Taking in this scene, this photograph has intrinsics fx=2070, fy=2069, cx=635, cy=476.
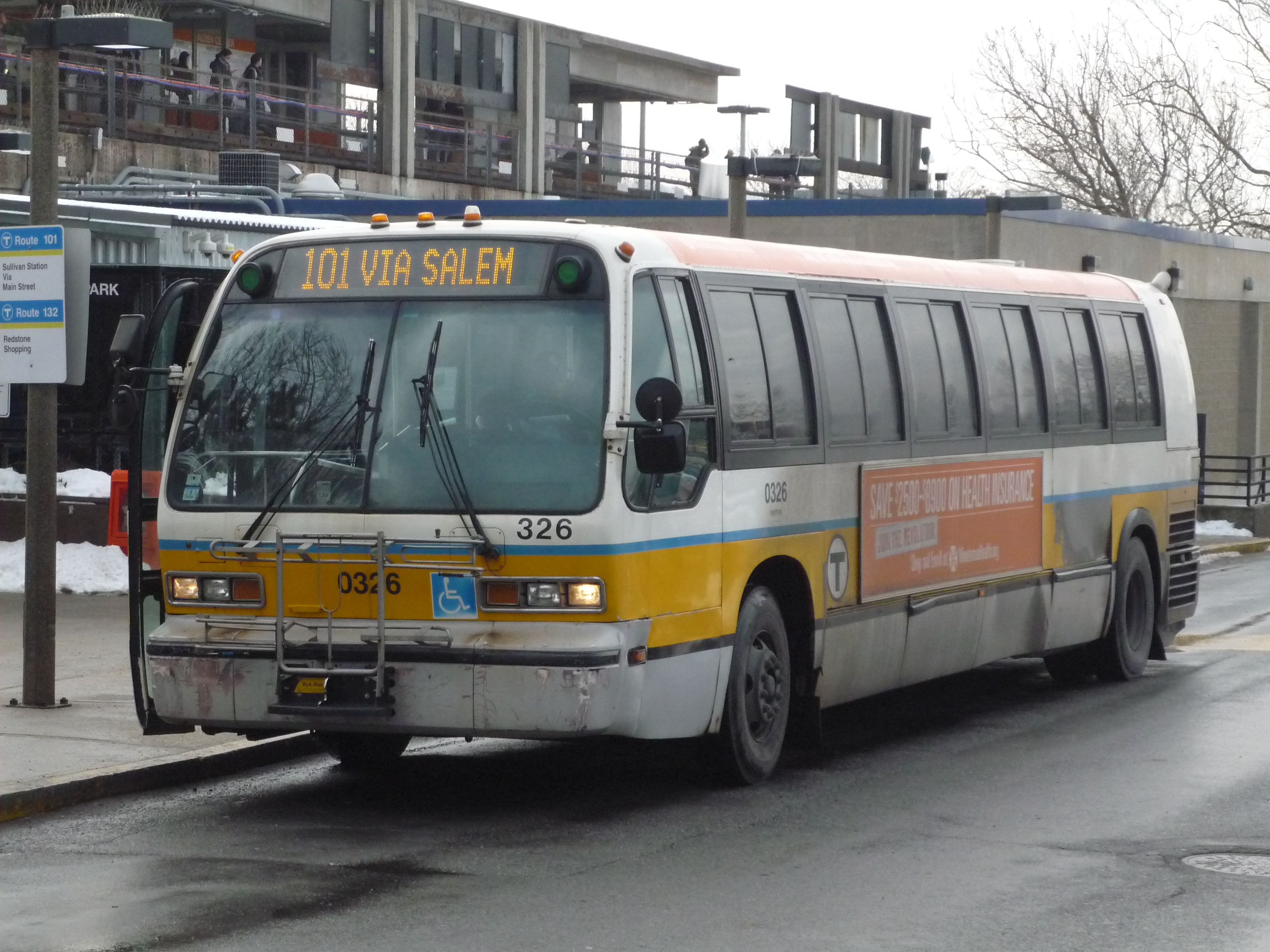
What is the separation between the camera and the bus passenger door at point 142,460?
31.7ft

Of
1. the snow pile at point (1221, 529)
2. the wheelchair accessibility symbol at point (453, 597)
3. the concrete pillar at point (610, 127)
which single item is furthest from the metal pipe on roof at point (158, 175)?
the wheelchair accessibility symbol at point (453, 597)

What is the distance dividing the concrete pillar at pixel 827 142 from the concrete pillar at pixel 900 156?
1259 millimetres

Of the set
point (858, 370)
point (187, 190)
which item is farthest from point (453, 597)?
point (187, 190)

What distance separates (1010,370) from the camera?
1326 centimetres

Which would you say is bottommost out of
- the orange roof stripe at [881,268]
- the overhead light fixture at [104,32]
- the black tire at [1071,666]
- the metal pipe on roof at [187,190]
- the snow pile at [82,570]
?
the black tire at [1071,666]

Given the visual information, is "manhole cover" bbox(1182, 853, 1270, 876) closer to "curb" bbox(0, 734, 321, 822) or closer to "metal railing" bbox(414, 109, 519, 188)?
"curb" bbox(0, 734, 321, 822)

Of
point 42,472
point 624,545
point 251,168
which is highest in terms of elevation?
point 251,168

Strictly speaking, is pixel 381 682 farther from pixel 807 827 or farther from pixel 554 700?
pixel 807 827

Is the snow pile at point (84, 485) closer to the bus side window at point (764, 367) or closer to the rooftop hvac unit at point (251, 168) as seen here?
the bus side window at point (764, 367)

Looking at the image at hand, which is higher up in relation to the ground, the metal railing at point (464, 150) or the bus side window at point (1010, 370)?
the metal railing at point (464, 150)

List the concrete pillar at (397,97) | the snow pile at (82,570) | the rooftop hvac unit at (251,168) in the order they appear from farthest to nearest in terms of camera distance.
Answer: the concrete pillar at (397,97)
the rooftop hvac unit at (251,168)
the snow pile at (82,570)

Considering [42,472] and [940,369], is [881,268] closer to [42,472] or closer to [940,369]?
[940,369]

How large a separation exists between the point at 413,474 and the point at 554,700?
121 centimetres

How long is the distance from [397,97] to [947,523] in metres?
34.0
